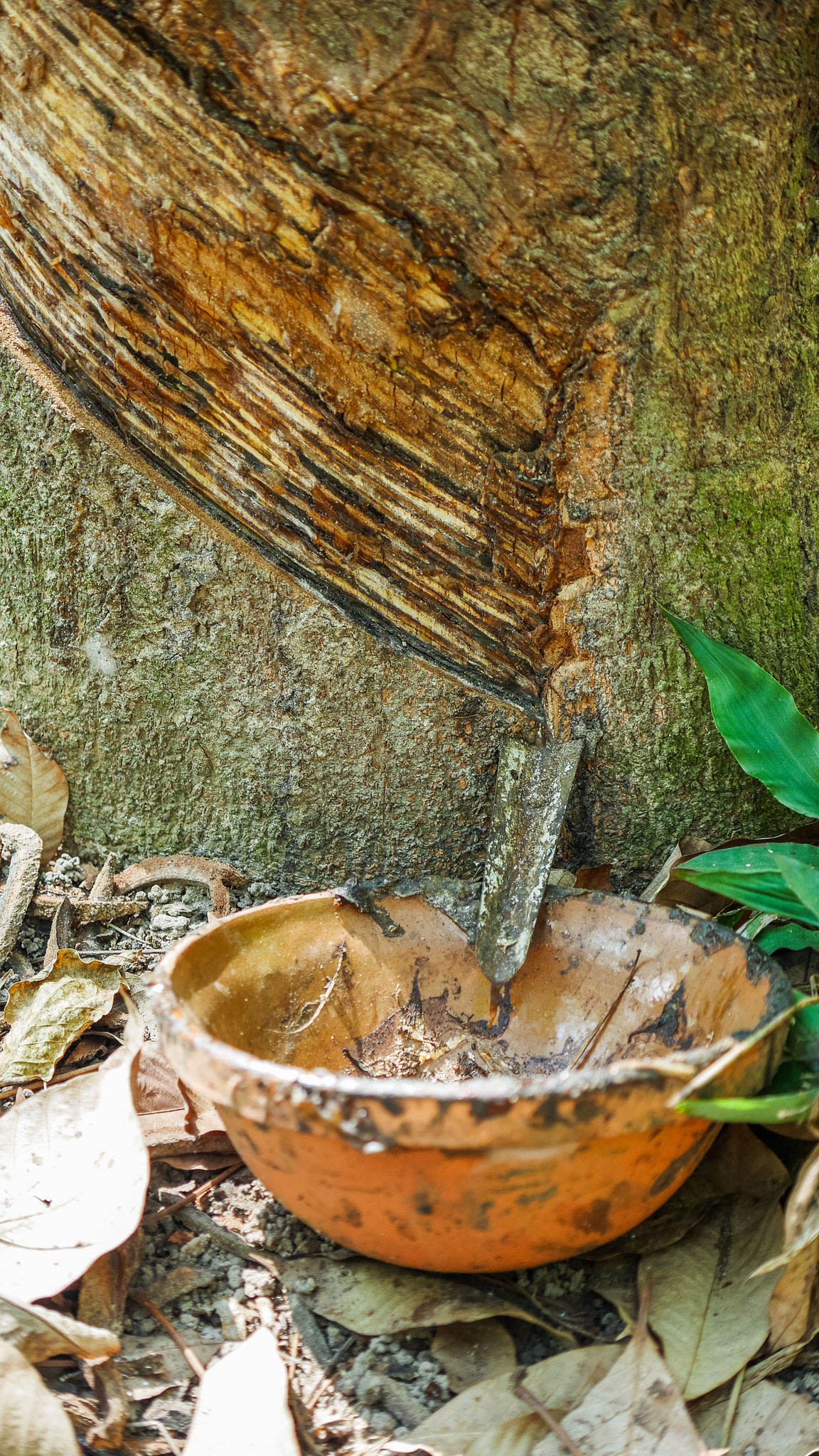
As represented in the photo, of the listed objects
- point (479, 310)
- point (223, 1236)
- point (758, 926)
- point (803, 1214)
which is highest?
point (479, 310)

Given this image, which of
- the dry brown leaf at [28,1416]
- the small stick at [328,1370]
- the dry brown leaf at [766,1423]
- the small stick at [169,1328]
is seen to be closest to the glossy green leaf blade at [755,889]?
the dry brown leaf at [766,1423]

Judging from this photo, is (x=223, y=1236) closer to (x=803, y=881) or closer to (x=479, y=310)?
(x=803, y=881)

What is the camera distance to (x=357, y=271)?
48.6 inches

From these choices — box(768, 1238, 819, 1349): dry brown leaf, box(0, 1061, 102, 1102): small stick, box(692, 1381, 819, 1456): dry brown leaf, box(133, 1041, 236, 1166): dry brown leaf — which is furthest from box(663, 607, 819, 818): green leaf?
box(0, 1061, 102, 1102): small stick

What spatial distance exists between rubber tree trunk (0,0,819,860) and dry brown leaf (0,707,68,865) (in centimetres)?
47

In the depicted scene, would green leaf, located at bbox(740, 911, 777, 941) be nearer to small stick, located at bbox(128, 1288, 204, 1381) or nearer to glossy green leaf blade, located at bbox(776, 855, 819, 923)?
glossy green leaf blade, located at bbox(776, 855, 819, 923)

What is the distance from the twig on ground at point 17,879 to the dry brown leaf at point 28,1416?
66 cm

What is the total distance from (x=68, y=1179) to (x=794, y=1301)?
69cm

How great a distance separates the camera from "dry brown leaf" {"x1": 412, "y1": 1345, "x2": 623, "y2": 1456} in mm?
898

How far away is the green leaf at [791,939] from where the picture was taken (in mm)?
1232

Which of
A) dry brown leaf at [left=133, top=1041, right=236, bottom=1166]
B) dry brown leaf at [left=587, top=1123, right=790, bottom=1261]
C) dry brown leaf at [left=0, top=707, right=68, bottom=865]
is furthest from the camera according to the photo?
dry brown leaf at [left=0, top=707, right=68, bottom=865]

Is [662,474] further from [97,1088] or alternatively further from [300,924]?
[97,1088]

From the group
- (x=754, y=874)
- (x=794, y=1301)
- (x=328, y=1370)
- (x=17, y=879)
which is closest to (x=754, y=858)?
(x=754, y=874)

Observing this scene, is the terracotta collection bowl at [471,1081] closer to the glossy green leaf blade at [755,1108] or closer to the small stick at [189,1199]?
the glossy green leaf blade at [755,1108]
